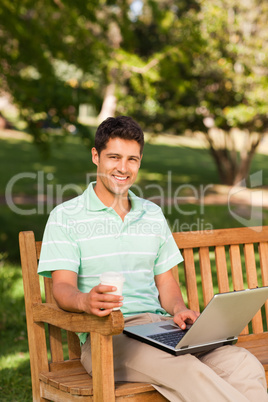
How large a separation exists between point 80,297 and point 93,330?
151 mm

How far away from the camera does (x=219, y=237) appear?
3.72 meters

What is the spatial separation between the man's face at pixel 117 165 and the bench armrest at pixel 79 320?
0.69 m

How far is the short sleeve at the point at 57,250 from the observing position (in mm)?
2846

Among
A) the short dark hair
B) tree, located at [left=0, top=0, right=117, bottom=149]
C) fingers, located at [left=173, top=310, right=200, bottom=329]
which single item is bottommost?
fingers, located at [left=173, top=310, right=200, bottom=329]

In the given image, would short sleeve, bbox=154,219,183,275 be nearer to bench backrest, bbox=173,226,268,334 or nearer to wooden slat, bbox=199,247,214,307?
bench backrest, bbox=173,226,268,334

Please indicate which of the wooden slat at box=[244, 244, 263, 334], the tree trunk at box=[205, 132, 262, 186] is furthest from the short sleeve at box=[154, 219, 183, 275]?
the tree trunk at box=[205, 132, 262, 186]

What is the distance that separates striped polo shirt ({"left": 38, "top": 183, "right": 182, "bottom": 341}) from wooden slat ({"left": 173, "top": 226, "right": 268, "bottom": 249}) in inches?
12.3

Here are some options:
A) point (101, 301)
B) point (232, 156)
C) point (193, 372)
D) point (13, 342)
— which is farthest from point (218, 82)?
point (101, 301)

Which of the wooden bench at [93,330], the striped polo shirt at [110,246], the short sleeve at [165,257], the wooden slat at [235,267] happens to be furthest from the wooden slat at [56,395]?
the wooden slat at [235,267]

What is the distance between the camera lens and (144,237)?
3.13 metres

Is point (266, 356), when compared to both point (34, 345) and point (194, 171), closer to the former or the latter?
point (34, 345)

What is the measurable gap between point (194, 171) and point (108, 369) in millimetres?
16933

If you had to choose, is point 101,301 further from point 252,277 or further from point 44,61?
point 44,61

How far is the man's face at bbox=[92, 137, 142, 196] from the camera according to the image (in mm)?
3082
